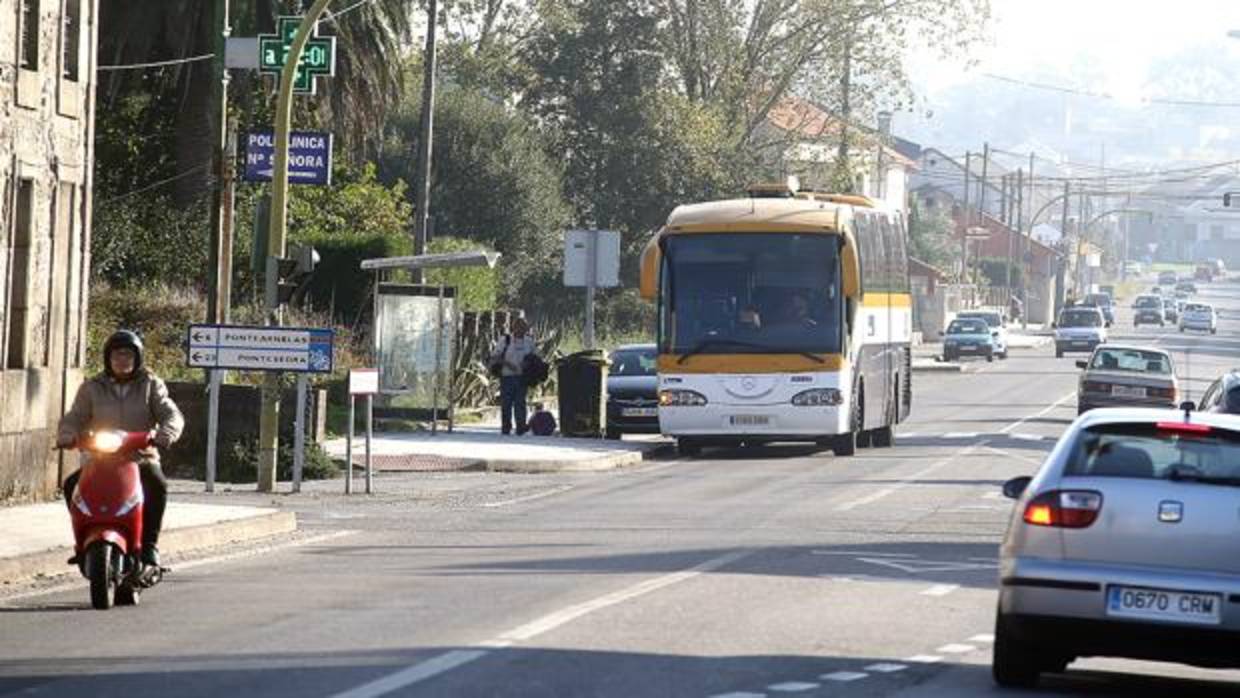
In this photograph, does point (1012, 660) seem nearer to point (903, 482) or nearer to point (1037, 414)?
point (903, 482)

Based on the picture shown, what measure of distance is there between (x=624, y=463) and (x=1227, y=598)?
2455 cm

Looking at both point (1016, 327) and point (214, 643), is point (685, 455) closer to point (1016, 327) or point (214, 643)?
point (214, 643)

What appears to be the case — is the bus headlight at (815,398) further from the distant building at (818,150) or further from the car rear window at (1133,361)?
the distant building at (818,150)

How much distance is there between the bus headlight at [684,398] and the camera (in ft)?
124

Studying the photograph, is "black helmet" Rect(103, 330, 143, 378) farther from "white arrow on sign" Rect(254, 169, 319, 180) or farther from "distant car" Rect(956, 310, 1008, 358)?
"distant car" Rect(956, 310, 1008, 358)

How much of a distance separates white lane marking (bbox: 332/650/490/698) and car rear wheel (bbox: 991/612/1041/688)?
2665 millimetres

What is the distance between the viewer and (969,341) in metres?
93.4

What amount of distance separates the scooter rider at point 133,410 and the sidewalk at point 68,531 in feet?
5.43

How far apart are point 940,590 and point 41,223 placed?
34.0 feet

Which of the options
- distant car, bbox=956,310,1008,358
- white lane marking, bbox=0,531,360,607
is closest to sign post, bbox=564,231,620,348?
white lane marking, bbox=0,531,360,607

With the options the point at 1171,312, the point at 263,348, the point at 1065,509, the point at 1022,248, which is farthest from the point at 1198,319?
the point at 1065,509

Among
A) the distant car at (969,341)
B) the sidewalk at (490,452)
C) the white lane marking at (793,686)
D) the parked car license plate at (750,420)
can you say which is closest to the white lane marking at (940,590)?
the white lane marking at (793,686)

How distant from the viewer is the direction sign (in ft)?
93.0

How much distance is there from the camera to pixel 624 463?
37.4 metres
